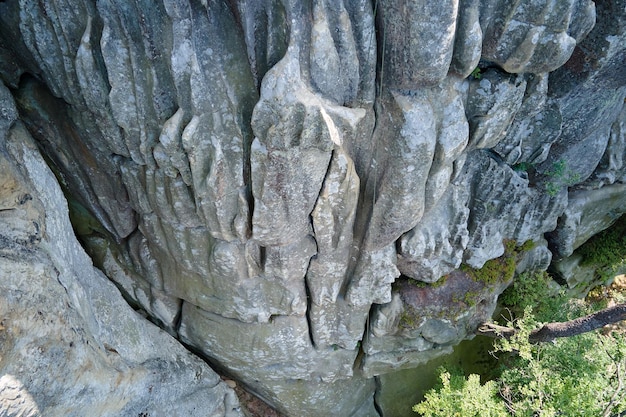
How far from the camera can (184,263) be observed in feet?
22.5

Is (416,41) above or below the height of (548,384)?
above

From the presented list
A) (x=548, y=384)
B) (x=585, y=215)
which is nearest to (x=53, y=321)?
(x=548, y=384)

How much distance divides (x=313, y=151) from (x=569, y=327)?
534cm

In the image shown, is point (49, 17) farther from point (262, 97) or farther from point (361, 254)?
point (361, 254)

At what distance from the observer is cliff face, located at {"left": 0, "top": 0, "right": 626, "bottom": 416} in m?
4.85

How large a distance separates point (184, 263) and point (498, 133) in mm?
4426

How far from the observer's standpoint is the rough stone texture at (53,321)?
15.2 feet

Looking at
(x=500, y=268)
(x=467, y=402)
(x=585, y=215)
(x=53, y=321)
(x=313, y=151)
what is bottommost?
(x=467, y=402)

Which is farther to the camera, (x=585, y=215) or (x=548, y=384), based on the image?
(x=585, y=215)

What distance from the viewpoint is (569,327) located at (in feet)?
25.6

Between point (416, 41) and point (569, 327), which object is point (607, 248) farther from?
point (416, 41)

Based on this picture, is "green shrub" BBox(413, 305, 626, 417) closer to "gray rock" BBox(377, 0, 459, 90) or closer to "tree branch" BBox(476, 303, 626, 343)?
"tree branch" BBox(476, 303, 626, 343)

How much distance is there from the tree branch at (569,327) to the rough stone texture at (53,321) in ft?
18.4

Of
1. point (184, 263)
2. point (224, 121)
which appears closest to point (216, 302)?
point (184, 263)
